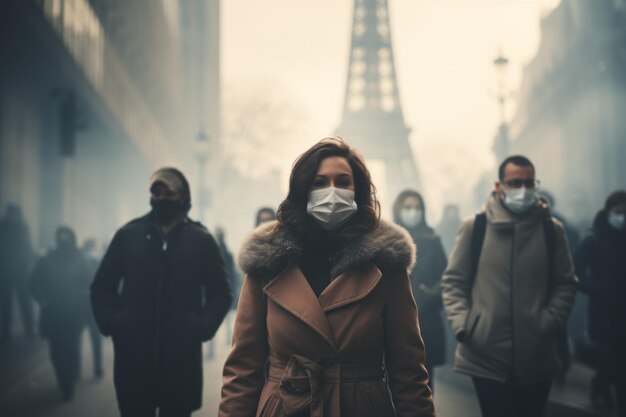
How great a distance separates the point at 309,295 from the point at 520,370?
6.70 feet

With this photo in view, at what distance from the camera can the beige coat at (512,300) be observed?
4090 millimetres

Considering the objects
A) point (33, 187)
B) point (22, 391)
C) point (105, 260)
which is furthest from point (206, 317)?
point (33, 187)

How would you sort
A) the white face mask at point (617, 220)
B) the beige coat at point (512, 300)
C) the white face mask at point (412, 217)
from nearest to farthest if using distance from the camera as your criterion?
the beige coat at point (512, 300) → the white face mask at point (617, 220) → the white face mask at point (412, 217)

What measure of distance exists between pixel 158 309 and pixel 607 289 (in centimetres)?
349

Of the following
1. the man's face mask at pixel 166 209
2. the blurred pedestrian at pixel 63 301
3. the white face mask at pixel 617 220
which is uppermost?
the man's face mask at pixel 166 209

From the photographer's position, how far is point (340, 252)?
2648 millimetres

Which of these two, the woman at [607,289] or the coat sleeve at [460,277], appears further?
the woman at [607,289]

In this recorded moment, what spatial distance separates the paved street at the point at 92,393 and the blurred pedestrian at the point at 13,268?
785 millimetres

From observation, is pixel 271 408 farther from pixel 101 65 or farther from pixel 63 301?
pixel 101 65

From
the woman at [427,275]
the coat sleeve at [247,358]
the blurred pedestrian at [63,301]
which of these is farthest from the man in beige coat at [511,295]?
the blurred pedestrian at [63,301]

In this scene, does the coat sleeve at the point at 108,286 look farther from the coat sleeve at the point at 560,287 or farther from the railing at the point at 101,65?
the railing at the point at 101,65

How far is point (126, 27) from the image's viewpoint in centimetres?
2345

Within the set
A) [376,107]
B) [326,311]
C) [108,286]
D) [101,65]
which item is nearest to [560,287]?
[326,311]

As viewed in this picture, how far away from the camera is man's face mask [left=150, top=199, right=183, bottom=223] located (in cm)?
449
